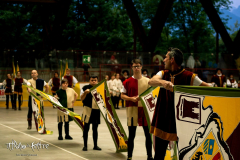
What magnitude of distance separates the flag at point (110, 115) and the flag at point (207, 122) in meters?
3.46

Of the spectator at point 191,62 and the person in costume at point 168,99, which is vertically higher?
the spectator at point 191,62

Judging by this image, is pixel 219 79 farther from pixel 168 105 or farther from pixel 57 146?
pixel 168 105

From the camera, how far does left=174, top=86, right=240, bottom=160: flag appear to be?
13.0 ft

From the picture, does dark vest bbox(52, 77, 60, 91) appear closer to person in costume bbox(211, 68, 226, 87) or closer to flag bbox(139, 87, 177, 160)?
person in costume bbox(211, 68, 226, 87)

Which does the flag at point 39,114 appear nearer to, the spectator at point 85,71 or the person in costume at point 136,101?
the person in costume at point 136,101

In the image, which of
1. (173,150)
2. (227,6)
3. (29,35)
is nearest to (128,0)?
(29,35)

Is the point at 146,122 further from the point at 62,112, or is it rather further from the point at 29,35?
the point at 29,35

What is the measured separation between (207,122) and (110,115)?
13.1 ft

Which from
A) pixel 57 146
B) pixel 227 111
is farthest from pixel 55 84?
pixel 227 111

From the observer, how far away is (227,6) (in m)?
49.0

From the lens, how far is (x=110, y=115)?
807 cm

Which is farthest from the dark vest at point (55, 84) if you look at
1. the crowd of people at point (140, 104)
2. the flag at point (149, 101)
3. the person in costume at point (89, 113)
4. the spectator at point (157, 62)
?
the flag at point (149, 101)

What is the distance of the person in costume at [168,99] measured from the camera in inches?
185

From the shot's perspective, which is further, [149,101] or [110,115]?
[110,115]
